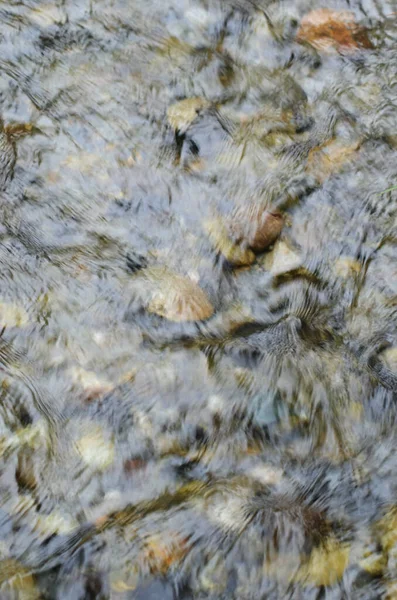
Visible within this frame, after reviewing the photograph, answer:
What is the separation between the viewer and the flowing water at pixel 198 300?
2164 millimetres

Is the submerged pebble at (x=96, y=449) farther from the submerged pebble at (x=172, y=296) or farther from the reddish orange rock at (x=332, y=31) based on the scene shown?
the reddish orange rock at (x=332, y=31)

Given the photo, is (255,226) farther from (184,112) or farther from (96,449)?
(96,449)

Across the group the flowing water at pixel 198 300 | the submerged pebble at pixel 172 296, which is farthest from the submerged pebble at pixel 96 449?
the submerged pebble at pixel 172 296

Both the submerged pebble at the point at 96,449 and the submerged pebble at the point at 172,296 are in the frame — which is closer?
the submerged pebble at the point at 96,449

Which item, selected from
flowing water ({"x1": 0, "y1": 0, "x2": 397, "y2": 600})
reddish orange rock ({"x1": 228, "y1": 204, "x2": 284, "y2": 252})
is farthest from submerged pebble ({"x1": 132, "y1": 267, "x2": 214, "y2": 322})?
reddish orange rock ({"x1": 228, "y1": 204, "x2": 284, "y2": 252})

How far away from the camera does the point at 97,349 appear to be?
2641 mm

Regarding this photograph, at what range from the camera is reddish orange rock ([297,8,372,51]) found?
3.92 m

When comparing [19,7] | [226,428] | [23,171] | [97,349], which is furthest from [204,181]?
[19,7]

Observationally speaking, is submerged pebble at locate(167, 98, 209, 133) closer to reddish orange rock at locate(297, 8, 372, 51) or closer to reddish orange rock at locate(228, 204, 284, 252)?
reddish orange rock at locate(228, 204, 284, 252)

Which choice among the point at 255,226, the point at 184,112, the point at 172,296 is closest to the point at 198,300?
the point at 172,296

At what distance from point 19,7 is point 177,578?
340 centimetres

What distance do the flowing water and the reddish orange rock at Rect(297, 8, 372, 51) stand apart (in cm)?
2

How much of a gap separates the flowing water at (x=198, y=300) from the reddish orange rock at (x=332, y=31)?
0.02 meters

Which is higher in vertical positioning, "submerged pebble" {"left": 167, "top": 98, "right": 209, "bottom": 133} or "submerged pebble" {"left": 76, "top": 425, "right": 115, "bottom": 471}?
"submerged pebble" {"left": 167, "top": 98, "right": 209, "bottom": 133}
